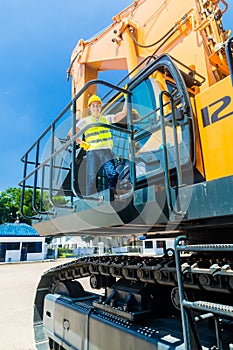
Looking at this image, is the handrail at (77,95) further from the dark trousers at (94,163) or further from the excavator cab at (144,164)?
the dark trousers at (94,163)

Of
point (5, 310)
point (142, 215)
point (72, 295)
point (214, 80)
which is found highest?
point (214, 80)

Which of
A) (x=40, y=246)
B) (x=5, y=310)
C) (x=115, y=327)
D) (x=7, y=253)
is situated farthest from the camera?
(x=40, y=246)

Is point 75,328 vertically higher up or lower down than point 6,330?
higher up

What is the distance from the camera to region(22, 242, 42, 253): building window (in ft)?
93.7

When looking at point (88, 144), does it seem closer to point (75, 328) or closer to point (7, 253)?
point (75, 328)

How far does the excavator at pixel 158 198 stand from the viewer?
6.70 feet

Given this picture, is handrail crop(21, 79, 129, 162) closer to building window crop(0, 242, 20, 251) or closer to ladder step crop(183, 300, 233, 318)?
ladder step crop(183, 300, 233, 318)

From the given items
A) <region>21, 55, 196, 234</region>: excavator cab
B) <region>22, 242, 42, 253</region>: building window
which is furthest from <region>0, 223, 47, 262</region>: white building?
<region>21, 55, 196, 234</region>: excavator cab

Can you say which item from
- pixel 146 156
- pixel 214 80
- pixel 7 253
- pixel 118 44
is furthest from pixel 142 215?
pixel 7 253

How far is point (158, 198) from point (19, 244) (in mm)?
28872

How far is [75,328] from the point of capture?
3.39 meters

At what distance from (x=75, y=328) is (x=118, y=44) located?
185 inches

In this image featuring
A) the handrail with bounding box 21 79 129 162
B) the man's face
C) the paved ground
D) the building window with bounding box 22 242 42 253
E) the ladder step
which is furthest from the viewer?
the building window with bounding box 22 242 42 253

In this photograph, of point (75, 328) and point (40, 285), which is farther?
point (40, 285)
